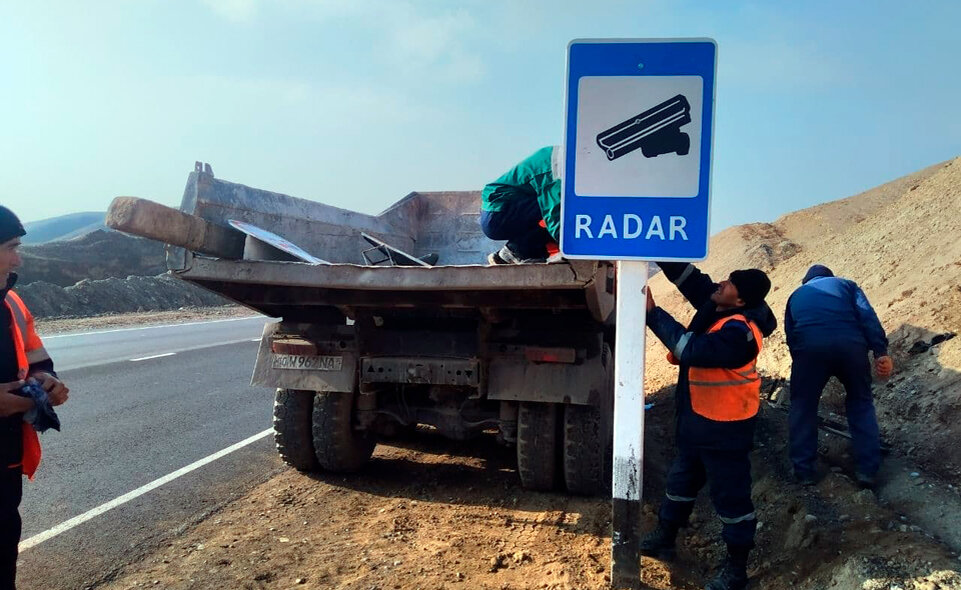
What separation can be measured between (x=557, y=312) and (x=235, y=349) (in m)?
10.0

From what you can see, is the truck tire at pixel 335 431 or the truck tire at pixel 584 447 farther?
the truck tire at pixel 335 431

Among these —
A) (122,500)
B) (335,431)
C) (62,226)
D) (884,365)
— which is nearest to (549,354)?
(335,431)

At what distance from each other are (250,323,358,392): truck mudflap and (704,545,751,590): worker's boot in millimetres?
2544

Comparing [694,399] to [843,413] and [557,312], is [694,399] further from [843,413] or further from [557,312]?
[843,413]

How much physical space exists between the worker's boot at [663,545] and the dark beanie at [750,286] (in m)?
1.32

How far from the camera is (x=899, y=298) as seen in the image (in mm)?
6914

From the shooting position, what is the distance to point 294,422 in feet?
16.6

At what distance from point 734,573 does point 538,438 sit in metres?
1.54

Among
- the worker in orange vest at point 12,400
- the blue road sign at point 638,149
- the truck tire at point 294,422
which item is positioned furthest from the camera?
the truck tire at point 294,422

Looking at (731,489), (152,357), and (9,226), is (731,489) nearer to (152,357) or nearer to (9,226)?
(9,226)

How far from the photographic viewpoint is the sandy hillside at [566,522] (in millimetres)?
3484

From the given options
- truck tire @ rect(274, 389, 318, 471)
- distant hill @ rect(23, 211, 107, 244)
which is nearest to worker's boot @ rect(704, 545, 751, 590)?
truck tire @ rect(274, 389, 318, 471)

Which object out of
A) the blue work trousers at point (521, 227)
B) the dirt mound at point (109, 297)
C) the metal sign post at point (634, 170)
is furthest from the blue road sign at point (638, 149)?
the dirt mound at point (109, 297)

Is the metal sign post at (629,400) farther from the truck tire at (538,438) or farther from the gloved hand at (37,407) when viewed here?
the gloved hand at (37,407)
